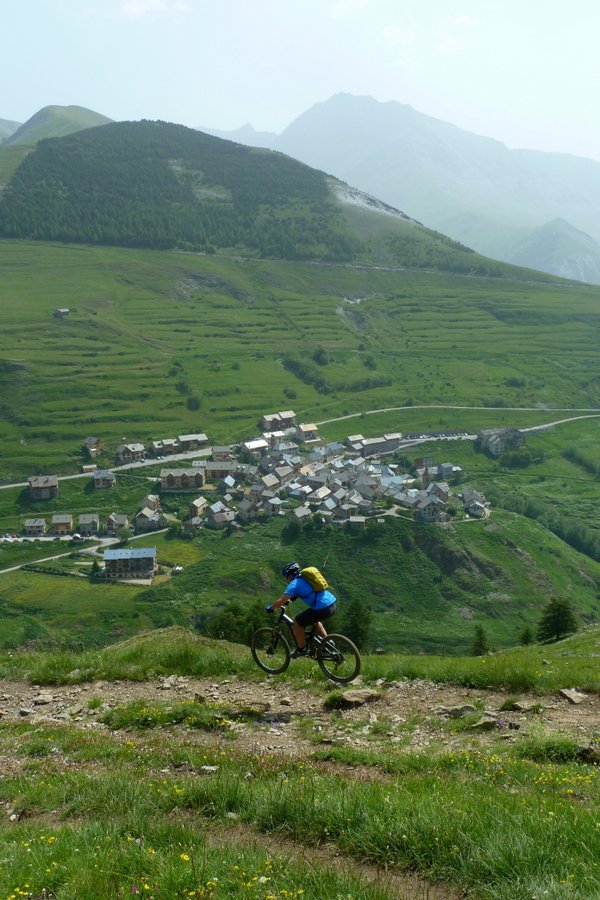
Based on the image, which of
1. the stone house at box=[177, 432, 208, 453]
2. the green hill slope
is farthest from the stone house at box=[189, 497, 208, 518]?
the stone house at box=[177, 432, 208, 453]

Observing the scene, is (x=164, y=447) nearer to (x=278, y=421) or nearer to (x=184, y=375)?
(x=278, y=421)

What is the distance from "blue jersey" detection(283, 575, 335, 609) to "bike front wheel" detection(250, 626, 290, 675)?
2.12 meters

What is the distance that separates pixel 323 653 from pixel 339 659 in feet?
1.43

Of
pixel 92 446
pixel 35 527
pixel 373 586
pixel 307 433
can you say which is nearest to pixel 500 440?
pixel 307 433

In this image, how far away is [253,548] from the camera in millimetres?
103312

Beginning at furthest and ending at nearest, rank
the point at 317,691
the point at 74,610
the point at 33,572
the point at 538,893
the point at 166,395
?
1. the point at 166,395
2. the point at 33,572
3. the point at 74,610
4. the point at 317,691
5. the point at 538,893

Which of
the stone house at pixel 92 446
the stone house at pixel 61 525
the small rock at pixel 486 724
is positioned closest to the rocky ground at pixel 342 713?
the small rock at pixel 486 724

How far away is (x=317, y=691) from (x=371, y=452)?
127217mm

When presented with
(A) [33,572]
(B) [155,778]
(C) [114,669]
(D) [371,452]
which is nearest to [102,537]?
(A) [33,572]

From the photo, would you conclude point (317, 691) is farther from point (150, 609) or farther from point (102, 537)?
point (102, 537)

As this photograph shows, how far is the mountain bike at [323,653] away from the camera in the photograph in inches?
673

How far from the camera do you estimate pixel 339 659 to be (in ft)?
55.9

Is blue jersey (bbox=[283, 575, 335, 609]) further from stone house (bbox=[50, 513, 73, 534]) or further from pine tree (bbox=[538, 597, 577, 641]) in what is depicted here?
stone house (bbox=[50, 513, 73, 534])

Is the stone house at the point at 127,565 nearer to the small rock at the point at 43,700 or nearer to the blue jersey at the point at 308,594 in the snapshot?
the small rock at the point at 43,700
